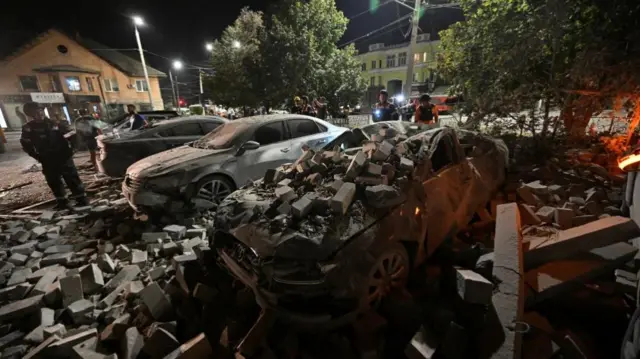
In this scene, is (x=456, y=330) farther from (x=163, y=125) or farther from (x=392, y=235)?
(x=163, y=125)

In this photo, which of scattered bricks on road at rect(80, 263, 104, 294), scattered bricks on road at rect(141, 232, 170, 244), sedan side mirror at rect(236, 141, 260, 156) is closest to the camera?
scattered bricks on road at rect(80, 263, 104, 294)

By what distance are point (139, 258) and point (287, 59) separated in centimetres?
1214

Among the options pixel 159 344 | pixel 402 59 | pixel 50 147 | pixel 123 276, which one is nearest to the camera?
pixel 159 344

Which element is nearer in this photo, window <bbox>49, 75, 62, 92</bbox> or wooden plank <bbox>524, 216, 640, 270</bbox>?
wooden plank <bbox>524, 216, 640, 270</bbox>

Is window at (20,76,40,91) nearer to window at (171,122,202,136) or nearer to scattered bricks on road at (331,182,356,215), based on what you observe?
window at (171,122,202,136)

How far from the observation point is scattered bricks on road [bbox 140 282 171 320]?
2691 millimetres

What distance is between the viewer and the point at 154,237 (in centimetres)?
423

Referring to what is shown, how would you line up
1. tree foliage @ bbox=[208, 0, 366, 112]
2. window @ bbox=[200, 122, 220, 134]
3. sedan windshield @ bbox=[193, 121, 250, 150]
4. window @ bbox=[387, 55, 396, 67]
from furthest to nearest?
window @ bbox=[387, 55, 396, 67], tree foliage @ bbox=[208, 0, 366, 112], window @ bbox=[200, 122, 220, 134], sedan windshield @ bbox=[193, 121, 250, 150]

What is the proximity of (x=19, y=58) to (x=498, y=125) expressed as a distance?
35471 millimetres

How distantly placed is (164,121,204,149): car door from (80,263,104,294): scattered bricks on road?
13.8 feet

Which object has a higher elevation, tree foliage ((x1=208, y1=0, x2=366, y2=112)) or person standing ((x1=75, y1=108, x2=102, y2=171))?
tree foliage ((x1=208, y1=0, x2=366, y2=112))

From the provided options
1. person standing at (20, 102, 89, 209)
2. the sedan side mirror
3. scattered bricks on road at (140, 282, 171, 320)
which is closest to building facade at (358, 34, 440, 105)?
the sedan side mirror

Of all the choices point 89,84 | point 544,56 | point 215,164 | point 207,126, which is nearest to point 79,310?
point 215,164

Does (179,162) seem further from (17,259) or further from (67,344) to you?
(67,344)
